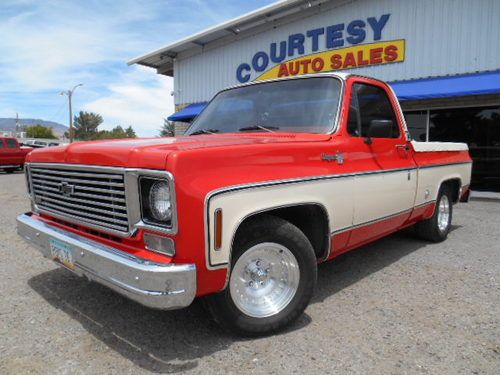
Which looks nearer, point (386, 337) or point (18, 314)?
point (386, 337)

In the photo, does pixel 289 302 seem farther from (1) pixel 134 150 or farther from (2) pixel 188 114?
(2) pixel 188 114

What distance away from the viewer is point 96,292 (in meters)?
3.71

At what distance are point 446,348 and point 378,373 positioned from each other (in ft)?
2.02

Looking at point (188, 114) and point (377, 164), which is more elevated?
point (188, 114)

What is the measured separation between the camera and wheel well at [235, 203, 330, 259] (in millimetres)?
3221

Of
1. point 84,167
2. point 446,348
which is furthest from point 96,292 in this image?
point 446,348

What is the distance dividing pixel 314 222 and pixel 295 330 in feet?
2.72

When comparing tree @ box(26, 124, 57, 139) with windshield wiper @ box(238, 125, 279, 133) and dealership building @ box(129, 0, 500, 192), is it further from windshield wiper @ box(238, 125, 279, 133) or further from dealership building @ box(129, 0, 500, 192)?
windshield wiper @ box(238, 125, 279, 133)

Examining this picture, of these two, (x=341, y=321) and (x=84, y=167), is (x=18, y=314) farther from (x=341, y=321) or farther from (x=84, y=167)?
(x=341, y=321)

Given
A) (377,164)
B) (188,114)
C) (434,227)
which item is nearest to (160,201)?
(377,164)

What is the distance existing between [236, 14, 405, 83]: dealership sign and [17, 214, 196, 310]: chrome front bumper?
11177 millimetres

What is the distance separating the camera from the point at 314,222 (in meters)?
3.32

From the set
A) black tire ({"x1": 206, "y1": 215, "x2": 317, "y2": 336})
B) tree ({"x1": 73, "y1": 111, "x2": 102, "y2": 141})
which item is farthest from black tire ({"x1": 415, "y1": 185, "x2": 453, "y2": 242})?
tree ({"x1": 73, "y1": 111, "x2": 102, "y2": 141})

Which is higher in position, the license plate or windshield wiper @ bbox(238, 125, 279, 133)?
windshield wiper @ bbox(238, 125, 279, 133)
